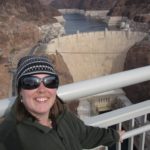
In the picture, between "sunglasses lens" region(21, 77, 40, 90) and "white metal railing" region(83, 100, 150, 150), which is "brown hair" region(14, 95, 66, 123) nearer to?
"sunglasses lens" region(21, 77, 40, 90)

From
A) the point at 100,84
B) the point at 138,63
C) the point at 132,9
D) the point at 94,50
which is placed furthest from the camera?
the point at 132,9

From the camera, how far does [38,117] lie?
1.42 metres

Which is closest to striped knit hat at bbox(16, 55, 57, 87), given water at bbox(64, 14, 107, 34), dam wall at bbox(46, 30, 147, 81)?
dam wall at bbox(46, 30, 147, 81)

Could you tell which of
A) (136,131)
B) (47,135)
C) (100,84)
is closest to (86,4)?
(136,131)

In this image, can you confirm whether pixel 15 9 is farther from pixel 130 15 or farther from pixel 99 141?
pixel 99 141

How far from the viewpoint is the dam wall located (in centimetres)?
3061

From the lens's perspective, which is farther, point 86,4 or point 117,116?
point 86,4

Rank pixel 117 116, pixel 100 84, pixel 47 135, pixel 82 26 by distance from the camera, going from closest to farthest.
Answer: pixel 47 135 < pixel 100 84 < pixel 117 116 < pixel 82 26

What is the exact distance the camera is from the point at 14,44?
120 ft

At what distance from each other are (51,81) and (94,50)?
102 ft

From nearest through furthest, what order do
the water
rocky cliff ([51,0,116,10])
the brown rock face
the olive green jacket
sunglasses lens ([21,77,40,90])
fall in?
the olive green jacket < sunglasses lens ([21,77,40,90]) < the brown rock face < the water < rocky cliff ([51,0,116,10])

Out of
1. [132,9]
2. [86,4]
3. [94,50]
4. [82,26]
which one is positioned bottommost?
[86,4]

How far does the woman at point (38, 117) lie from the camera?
1.30 metres

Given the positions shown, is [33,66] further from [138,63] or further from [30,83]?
[138,63]
